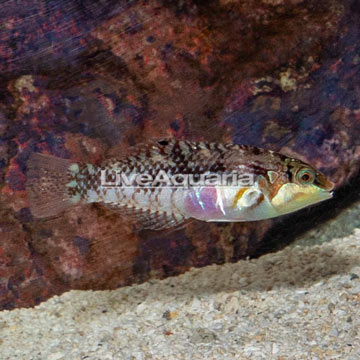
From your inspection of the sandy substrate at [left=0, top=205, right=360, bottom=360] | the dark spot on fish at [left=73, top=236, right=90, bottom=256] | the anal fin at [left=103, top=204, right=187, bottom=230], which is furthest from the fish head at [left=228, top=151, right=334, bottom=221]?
the dark spot on fish at [left=73, top=236, right=90, bottom=256]

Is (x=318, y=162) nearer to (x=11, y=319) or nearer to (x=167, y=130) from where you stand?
(x=167, y=130)

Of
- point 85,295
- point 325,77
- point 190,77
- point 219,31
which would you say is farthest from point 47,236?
point 325,77

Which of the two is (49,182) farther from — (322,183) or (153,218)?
(322,183)

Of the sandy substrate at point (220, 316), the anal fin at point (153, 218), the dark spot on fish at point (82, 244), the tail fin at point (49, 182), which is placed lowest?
the sandy substrate at point (220, 316)

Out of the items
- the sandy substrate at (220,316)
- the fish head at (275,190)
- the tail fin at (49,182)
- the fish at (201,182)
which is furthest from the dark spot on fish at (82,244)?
the fish head at (275,190)

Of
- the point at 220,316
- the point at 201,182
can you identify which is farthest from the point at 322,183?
the point at 220,316

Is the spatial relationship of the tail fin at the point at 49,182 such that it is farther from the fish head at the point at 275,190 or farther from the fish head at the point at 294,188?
the fish head at the point at 294,188

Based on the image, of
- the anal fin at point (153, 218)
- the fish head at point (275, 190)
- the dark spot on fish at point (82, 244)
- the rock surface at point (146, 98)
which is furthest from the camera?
the dark spot on fish at point (82, 244)
